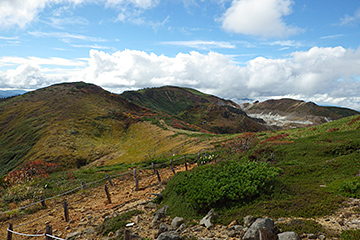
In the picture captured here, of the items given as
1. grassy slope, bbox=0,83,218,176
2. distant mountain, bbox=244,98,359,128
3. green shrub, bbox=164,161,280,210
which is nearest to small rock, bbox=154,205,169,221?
green shrub, bbox=164,161,280,210

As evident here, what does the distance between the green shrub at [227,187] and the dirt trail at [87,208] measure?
Answer: 4209 millimetres

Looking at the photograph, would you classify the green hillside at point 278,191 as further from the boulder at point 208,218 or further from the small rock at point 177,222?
the small rock at point 177,222

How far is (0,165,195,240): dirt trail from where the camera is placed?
36.2 feet

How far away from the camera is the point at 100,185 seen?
57.8ft

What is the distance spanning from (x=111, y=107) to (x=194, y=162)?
47902mm

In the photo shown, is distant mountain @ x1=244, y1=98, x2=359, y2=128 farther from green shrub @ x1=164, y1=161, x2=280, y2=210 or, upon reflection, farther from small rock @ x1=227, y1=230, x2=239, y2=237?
small rock @ x1=227, y1=230, x2=239, y2=237

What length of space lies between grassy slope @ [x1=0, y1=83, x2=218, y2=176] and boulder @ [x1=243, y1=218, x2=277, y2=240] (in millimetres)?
20610

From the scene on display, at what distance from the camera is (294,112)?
157750mm

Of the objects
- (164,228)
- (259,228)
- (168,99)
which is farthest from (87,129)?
(168,99)

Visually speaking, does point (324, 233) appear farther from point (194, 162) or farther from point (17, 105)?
point (17, 105)

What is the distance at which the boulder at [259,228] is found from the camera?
19.9 ft

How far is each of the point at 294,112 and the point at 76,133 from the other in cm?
15432

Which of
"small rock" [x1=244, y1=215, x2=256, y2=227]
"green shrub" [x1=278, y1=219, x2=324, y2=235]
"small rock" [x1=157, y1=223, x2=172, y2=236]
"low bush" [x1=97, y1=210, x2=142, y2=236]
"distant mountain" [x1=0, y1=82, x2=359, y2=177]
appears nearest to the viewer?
"green shrub" [x1=278, y1=219, x2=324, y2=235]

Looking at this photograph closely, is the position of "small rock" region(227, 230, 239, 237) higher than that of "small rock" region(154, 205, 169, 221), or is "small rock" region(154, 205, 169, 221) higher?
"small rock" region(227, 230, 239, 237)
